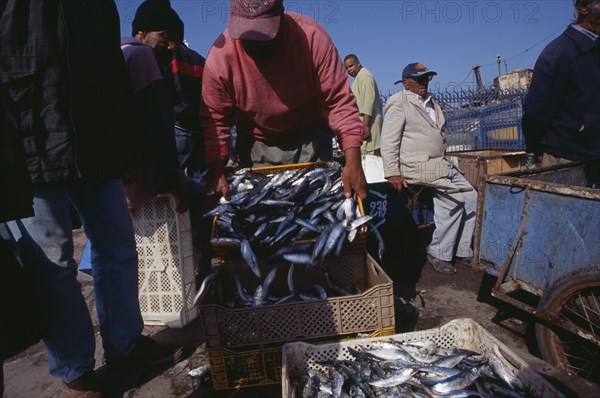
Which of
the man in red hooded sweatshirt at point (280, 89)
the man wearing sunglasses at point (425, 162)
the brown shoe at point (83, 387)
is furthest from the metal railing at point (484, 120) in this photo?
the brown shoe at point (83, 387)

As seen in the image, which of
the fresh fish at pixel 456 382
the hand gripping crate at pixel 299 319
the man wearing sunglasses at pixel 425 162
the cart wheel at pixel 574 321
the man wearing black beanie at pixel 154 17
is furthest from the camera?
the man wearing sunglasses at pixel 425 162

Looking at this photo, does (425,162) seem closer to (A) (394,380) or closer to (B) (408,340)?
(B) (408,340)

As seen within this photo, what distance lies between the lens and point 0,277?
170 cm

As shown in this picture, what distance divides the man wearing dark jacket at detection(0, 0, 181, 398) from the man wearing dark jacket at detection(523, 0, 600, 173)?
12.4 feet

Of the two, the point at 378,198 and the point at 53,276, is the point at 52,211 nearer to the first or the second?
the point at 53,276

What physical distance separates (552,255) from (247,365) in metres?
2.35

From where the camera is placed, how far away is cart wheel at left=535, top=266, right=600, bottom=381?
244cm

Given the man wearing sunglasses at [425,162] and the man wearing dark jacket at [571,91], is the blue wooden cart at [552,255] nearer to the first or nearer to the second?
the man wearing dark jacket at [571,91]

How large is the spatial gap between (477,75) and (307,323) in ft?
98.0

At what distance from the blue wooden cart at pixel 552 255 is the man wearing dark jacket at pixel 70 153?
2998mm

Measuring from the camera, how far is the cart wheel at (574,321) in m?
2.44

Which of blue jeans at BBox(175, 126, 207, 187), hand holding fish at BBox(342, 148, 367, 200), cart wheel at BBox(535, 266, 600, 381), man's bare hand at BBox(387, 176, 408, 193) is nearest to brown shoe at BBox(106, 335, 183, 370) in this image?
blue jeans at BBox(175, 126, 207, 187)

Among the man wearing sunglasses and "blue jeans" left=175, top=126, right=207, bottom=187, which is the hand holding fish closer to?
"blue jeans" left=175, top=126, right=207, bottom=187

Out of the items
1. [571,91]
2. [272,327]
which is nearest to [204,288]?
[272,327]
